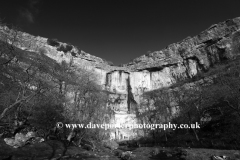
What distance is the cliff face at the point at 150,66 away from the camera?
154 ft

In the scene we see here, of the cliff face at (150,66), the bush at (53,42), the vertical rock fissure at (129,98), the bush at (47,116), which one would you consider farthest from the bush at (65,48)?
the bush at (47,116)

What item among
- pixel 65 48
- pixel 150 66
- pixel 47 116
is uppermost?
pixel 65 48

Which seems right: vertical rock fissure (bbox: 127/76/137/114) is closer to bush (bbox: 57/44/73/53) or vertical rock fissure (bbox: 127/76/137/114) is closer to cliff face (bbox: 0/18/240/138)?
cliff face (bbox: 0/18/240/138)

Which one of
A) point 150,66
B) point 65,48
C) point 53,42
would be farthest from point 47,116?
point 150,66

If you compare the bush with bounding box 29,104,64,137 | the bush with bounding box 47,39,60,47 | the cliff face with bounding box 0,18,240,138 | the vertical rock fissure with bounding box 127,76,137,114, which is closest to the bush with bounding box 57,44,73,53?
the cliff face with bounding box 0,18,240,138

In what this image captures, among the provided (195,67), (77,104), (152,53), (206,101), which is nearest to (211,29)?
(195,67)

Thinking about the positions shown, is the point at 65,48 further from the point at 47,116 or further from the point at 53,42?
the point at 47,116

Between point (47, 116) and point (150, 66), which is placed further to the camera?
point (150, 66)

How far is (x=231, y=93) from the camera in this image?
17.9 metres

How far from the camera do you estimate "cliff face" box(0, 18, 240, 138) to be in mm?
46875

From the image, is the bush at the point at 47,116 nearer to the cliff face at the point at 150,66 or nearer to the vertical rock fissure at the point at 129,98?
the cliff face at the point at 150,66

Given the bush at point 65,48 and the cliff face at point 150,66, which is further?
the bush at point 65,48

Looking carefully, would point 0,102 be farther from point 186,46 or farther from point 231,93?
point 186,46

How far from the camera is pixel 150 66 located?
59.4 meters
